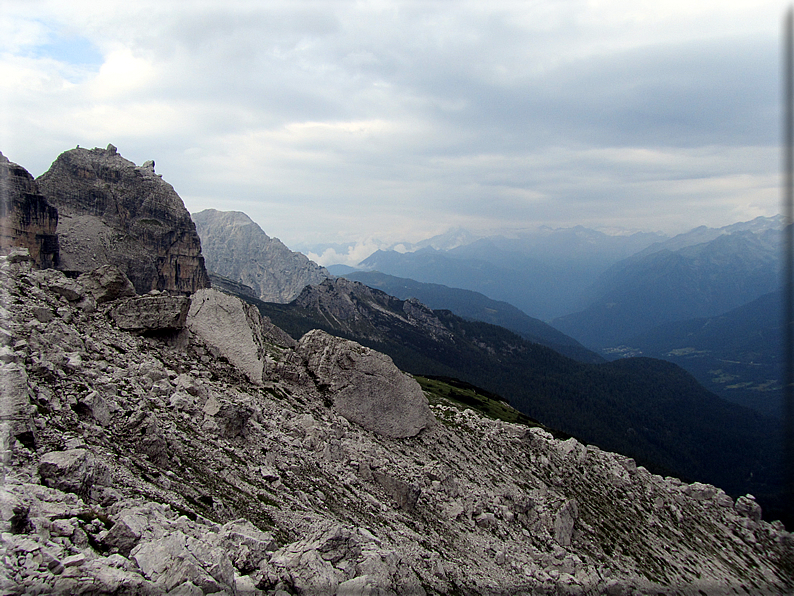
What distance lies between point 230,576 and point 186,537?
215 cm

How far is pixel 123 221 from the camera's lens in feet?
540

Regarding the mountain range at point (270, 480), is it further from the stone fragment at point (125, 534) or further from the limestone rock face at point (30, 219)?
the limestone rock face at point (30, 219)

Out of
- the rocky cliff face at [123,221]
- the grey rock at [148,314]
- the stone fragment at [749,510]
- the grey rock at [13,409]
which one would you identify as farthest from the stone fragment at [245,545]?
the rocky cliff face at [123,221]

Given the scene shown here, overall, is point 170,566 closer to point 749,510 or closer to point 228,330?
point 228,330

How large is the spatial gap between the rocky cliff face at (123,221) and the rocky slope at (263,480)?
129 metres

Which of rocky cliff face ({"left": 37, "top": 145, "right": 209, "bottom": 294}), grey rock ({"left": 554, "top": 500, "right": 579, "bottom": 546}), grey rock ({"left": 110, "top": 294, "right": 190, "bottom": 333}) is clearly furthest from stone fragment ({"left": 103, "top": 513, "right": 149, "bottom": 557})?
rocky cliff face ({"left": 37, "top": 145, "right": 209, "bottom": 294})

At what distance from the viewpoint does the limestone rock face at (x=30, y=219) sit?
10457 cm

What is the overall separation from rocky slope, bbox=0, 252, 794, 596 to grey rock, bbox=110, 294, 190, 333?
0.35ft

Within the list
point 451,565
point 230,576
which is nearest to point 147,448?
point 230,576

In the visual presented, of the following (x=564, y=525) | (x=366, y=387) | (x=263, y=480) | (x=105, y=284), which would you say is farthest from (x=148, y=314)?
(x=564, y=525)

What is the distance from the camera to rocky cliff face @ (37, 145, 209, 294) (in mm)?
145125

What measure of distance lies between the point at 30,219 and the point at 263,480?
128 metres

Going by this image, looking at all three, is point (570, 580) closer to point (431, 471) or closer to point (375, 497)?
point (431, 471)

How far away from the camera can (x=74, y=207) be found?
152m
